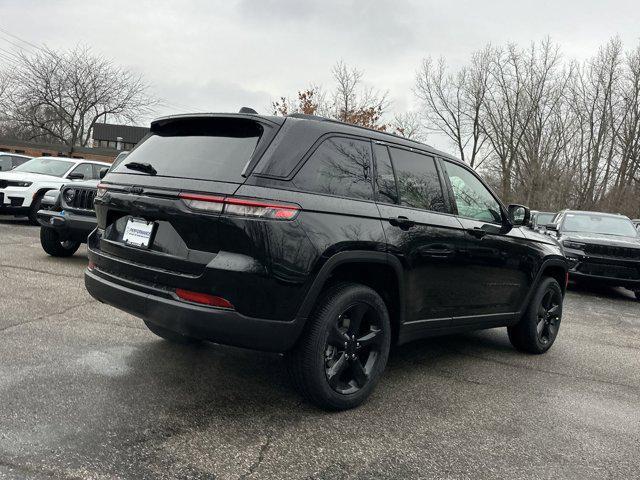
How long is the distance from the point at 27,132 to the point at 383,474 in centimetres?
5040

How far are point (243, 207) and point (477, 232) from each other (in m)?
2.15

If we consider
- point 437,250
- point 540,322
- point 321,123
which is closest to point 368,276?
point 437,250

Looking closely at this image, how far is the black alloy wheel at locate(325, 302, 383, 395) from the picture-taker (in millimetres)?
3223

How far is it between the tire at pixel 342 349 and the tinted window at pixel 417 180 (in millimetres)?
785

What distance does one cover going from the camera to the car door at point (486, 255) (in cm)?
418

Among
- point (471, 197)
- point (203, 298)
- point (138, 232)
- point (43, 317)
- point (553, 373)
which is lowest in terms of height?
point (43, 317)

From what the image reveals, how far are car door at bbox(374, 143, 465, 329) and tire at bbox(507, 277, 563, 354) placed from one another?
1.37 m

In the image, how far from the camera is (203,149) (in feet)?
10.6

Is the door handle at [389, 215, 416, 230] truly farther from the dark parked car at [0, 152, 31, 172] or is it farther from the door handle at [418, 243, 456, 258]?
the dark parked car at [0, 152, 31, 172]

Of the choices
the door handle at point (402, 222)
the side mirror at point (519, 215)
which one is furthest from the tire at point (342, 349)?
the side mirror at point (519, 215)

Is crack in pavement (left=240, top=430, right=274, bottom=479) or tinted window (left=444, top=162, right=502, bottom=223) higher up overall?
tinted window (left=444, top=162, right=502, bottom=223)

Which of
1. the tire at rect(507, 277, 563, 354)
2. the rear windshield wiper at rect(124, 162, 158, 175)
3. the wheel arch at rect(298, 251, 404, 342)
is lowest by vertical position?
the tire at rect(507, 277, 563, 354)

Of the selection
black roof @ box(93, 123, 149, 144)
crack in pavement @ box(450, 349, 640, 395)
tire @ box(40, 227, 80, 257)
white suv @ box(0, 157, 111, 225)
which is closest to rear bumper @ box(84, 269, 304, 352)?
crack in pavement @ box(450, 349, 640, 395)

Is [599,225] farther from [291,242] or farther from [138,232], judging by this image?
[138,232]
